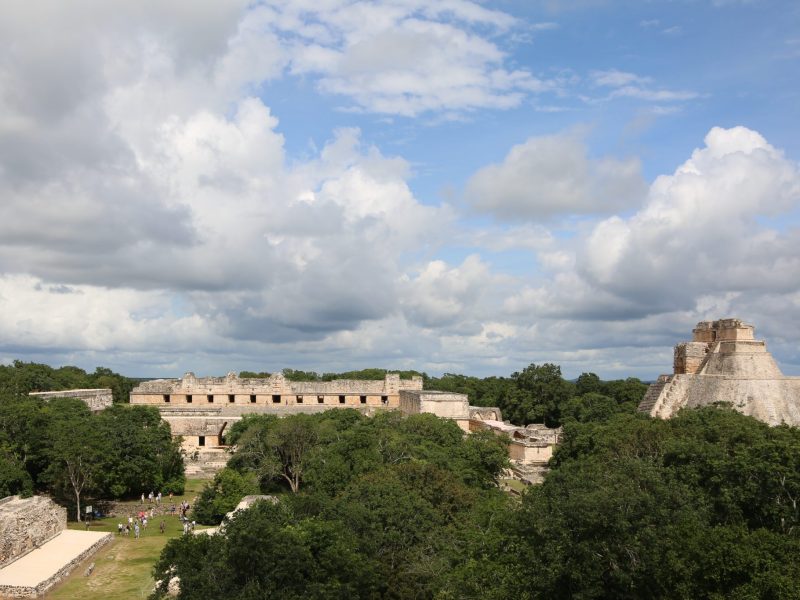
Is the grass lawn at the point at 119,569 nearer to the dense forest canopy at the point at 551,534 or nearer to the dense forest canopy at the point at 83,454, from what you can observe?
the dense forest canopy at the point at 83,454

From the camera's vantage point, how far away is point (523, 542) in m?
13.0

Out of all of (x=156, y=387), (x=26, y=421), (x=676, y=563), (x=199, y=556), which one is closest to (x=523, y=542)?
(x=676, y=563)

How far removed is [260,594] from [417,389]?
3472cm

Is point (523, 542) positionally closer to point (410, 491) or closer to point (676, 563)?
point (676, 563)

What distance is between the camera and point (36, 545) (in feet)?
71.2

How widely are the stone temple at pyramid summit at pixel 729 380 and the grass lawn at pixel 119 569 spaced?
2126cm

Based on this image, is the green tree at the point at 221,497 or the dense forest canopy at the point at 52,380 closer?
the green tree at the point at 221,497

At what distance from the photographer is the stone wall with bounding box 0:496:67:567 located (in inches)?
793

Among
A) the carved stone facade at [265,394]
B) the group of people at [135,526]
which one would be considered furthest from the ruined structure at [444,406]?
the group of people at [135,526]

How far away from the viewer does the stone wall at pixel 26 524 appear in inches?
793

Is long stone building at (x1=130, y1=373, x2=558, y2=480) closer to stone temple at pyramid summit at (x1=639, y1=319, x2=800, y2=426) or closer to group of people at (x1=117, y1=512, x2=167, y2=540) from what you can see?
stone temple at pyramid summit at (x1=639, y1=319, x2=800, y2=426)

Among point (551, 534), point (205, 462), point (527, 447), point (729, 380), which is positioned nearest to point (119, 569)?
point (551, 534)

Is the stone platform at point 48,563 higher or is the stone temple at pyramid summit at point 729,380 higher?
the stone temple at pyramid summit at point 729,380

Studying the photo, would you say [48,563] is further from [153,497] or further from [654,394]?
[654,394]
